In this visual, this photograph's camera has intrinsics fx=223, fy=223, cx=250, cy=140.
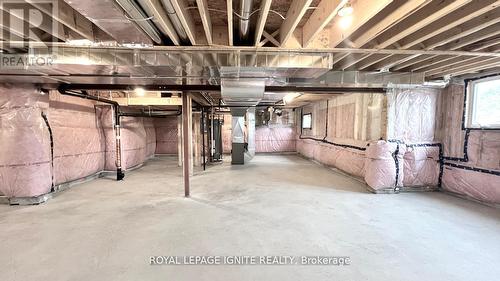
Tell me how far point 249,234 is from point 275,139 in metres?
8.34

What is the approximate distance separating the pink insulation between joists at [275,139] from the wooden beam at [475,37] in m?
8.16

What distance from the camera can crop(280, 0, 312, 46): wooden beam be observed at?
68.3 inches

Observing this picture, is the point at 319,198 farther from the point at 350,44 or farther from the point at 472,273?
the point at 350,44

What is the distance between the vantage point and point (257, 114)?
10.3 metres

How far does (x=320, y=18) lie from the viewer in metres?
2.00

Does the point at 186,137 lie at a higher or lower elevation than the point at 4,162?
higher

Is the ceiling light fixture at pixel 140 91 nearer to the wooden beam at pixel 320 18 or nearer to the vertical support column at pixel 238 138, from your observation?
the vertical support column at pixel 238 138

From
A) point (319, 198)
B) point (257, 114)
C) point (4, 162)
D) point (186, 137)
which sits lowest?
point (319, 198)

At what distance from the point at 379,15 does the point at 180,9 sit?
1809mm

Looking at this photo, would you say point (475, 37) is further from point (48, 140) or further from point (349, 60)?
point (48, 140)

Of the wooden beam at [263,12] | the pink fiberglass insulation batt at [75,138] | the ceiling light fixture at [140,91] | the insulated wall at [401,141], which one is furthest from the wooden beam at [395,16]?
the pink fiberglass insulation batt at [75,138]

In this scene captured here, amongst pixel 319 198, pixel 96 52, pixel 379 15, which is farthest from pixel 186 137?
pixel 379 15

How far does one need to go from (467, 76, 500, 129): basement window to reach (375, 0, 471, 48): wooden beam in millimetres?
2740

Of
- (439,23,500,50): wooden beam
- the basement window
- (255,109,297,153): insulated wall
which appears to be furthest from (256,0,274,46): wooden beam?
(255,109,297,153): insulated wall
